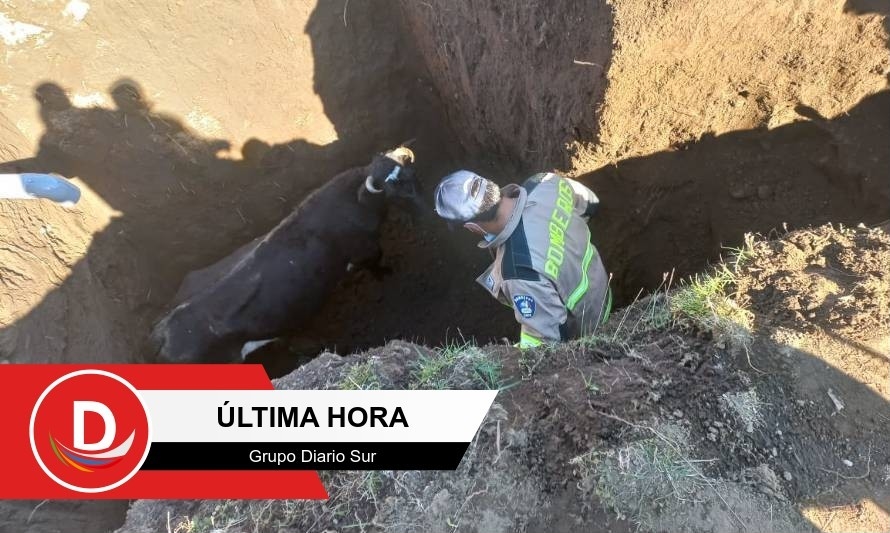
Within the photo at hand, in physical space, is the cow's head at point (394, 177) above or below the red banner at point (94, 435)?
above

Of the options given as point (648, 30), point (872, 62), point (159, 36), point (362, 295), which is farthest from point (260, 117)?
point (872, 62)

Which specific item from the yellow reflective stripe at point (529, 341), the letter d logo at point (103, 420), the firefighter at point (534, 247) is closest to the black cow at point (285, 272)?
the letter d logo at point (103, 420)

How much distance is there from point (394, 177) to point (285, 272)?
1.34m

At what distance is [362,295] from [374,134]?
68.0 inches

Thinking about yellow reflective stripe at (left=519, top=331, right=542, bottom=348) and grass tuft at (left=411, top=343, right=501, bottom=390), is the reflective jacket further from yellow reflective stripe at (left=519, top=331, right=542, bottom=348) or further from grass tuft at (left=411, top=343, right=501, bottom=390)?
grass tuft at (left=411, top=343, right=501, bottom=390)

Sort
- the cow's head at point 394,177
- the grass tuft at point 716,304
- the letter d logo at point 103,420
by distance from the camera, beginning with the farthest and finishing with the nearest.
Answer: the cow's head at point 394,177, the letter d logo at point 103,420, the grass tuft at point 716,304

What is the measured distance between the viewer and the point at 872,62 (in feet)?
9.65

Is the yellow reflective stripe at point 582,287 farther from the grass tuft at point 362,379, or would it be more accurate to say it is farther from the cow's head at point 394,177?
the cow's head at point 394,177

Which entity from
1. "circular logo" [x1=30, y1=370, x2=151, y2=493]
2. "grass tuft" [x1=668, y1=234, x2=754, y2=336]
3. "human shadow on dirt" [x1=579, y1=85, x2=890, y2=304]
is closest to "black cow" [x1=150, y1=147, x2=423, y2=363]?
"circular logo" [x1=30, y1=370, x2=151, y2=493]

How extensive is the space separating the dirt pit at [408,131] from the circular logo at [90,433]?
1.01m

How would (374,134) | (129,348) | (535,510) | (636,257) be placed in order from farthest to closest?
(374,134) < (129,348) < (636,257) < (535,510)

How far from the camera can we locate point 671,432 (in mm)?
2092

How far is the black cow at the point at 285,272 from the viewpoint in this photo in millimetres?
4363

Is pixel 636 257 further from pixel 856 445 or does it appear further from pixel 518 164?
pixel 856 445
